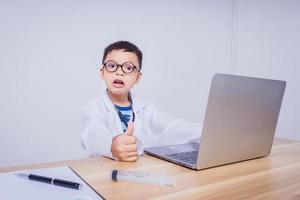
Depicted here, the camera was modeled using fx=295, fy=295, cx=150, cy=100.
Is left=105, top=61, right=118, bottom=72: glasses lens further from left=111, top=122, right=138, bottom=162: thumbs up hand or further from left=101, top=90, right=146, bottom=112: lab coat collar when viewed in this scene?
left=111, top=122, right=138, bottom=162: thumbs up hand

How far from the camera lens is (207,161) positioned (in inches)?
27.5

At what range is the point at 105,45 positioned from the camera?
1.34m

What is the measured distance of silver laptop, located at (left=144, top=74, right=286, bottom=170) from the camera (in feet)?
2.14

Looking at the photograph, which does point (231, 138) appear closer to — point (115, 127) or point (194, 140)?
point (194, 140)

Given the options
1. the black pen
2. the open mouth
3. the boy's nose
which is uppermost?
the boy's nose

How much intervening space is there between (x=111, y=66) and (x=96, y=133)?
0.39 m

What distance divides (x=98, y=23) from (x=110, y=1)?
128 millimetres

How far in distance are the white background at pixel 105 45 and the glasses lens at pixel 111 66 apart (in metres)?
0.10

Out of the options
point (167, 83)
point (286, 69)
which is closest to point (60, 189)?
point (167, 83)

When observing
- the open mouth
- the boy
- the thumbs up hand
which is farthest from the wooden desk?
the open mouth

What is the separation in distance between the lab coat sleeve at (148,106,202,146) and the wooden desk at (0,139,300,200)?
322mm

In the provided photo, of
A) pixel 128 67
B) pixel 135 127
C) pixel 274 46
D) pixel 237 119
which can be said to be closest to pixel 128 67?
pixel 128 67

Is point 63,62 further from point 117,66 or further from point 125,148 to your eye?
point 125,148

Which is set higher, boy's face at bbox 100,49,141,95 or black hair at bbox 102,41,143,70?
black hair at bbox 102,41,143,70
